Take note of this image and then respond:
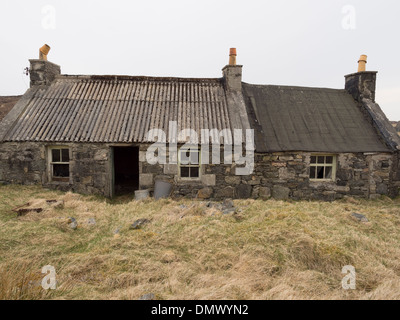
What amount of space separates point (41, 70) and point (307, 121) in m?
12.2

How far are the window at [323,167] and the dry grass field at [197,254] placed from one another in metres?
3.18

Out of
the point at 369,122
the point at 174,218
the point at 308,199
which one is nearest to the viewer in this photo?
the point at 174,218

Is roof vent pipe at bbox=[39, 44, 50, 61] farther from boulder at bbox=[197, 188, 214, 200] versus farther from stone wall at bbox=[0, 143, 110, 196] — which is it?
boulder at bbox=[197, 188, 214, 200]

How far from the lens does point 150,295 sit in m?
3.91

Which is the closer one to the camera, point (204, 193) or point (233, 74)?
point (204, 193)

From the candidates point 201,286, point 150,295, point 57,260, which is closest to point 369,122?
point 201,286

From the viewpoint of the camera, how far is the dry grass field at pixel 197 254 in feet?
13.6

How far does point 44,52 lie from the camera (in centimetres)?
1177

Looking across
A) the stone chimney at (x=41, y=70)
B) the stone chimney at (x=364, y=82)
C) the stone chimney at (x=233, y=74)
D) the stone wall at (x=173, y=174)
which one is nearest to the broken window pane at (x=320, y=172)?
the stone wall at (x=173, y=174)

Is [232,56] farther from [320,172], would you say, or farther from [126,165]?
[126,165]

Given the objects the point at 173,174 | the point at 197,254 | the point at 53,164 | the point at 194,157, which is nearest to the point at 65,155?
the point at 53,164

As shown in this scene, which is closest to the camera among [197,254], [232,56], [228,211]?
[197,254]
